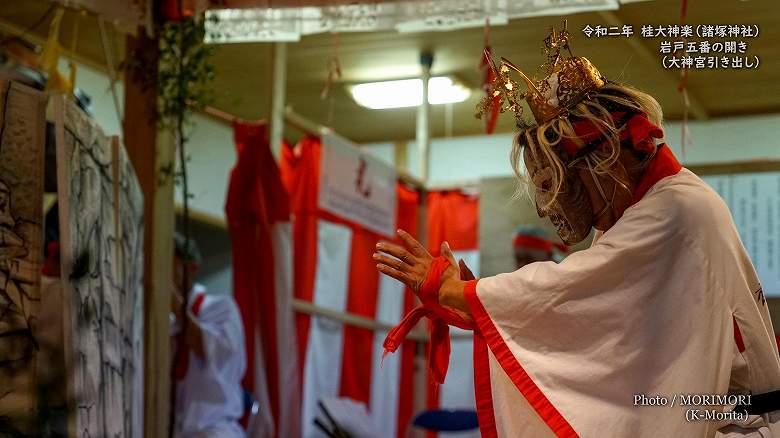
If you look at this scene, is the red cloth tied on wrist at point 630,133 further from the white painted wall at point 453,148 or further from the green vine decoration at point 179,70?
the white painted wall at point 453,148

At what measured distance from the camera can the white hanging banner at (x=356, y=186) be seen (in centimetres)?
474

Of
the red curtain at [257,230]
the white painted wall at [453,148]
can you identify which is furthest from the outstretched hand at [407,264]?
the white painted wall at [453,148]

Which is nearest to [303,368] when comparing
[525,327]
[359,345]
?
[359,345]

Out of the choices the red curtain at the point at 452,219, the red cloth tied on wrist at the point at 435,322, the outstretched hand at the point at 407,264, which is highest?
the outstretched hand at the point at 407,264

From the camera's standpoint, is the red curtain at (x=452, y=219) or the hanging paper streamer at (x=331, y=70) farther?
the red curtain at (x=452, y=219)

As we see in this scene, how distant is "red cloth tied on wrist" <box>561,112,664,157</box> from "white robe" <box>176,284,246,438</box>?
8.78 ft

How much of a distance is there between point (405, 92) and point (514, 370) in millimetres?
4279

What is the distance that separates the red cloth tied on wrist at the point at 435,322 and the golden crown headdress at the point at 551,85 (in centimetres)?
36

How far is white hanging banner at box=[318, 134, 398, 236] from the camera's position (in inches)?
187

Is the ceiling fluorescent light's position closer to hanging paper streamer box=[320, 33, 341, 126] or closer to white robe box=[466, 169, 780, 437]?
hanging paper streamer box=[320, 33, 341, 126]

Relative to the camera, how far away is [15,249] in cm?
253

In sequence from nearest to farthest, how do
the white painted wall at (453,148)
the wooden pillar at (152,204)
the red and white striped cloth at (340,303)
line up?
the wooden pillar at (152,204) < the red and white striped cloth at (340,303) < the white painted wall at (453,148)

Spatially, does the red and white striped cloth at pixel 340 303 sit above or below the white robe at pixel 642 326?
below

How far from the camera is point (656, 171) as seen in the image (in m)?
2.17
